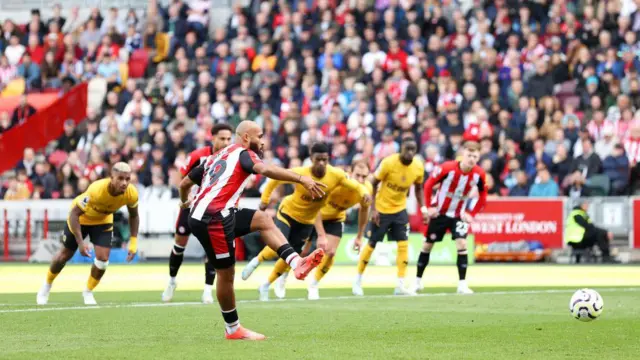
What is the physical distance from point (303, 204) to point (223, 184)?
6.86 m

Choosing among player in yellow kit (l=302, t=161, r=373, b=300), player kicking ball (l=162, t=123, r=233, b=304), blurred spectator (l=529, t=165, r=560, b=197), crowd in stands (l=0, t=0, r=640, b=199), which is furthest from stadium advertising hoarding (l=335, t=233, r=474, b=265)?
player kicking ball (l=162, t=123, r=233, b=304)

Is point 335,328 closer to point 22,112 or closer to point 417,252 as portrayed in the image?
point 417,252

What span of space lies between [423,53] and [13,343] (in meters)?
22.9

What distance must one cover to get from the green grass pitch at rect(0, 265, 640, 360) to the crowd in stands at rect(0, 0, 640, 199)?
1087 cm

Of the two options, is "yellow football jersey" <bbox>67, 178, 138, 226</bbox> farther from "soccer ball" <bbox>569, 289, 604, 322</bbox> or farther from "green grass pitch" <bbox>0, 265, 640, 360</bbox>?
"soccer ball" <bbox>569, 289, 604, 322</bbox>

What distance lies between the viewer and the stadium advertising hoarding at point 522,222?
28859 millimetres

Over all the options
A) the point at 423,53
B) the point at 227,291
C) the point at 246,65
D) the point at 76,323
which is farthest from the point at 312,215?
the point at 246,65

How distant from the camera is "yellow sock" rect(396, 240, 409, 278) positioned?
19.1 metres

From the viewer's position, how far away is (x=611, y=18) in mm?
31062

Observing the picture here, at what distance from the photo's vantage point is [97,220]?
1681 cm

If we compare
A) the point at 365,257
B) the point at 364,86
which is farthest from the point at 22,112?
the point at 365,257

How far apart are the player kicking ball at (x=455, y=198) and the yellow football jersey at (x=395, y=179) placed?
0.32 metres

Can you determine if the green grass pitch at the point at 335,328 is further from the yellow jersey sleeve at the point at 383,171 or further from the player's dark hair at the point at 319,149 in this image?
the yellow jersey sleeve at the point at 383,171

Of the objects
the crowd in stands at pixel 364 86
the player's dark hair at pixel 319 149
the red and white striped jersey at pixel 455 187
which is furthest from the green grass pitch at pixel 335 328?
the crowd in stands at pixel 364 86
